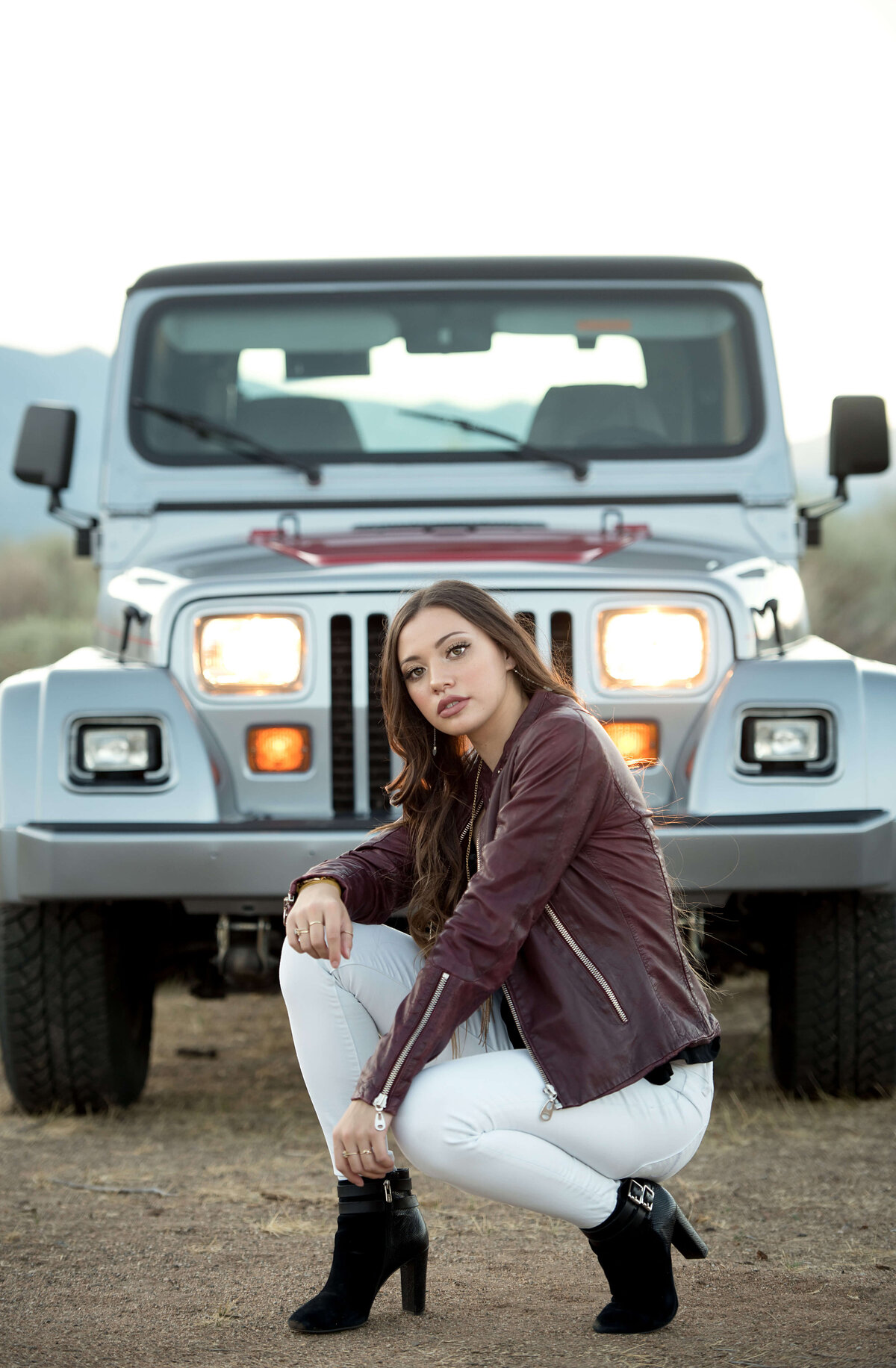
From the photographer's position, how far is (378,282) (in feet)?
15.2

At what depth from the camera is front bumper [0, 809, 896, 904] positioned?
341cm

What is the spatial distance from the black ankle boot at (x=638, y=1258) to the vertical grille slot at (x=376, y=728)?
1.41 m

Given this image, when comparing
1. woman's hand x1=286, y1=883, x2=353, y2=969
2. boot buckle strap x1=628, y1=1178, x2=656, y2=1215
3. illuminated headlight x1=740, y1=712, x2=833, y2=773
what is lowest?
boot buckle strap x1=628, y1=1178, x2=656, y2=1215

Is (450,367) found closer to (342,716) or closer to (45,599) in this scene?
(342,716)

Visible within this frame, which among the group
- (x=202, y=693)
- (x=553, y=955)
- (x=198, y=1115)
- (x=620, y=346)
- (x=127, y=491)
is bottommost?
(x=198, y=1115)

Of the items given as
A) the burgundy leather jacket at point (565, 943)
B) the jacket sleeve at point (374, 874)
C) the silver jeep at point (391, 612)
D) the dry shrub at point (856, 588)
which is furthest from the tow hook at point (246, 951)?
the dry shrub at point (856, 588)

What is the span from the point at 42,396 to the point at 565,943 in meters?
33.1

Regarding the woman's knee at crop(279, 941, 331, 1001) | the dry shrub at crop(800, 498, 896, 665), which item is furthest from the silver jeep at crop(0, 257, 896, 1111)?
the dry shrub at crop(800, 498, 896, 665)

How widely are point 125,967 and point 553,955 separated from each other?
189cm

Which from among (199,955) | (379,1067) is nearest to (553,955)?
(379,1067)

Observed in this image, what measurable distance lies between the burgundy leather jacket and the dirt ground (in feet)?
1.47

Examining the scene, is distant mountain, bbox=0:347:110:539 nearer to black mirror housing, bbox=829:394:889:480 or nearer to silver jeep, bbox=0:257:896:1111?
silver jeep, bbox=0:257:896:1111

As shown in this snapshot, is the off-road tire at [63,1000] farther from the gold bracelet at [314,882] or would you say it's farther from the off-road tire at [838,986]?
the off-road tire at [838,986]

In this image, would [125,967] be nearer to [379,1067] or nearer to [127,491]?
[127,491]
